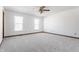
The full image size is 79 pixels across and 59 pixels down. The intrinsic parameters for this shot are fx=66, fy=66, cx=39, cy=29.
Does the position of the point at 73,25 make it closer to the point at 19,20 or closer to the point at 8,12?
the point at 19,20

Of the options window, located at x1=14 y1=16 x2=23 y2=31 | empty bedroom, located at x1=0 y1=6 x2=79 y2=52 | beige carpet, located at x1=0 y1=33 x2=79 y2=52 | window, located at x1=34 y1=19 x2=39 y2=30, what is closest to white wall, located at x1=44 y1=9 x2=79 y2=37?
empty bedroom, located at x1=0 y1=6 x2=79 y2=52

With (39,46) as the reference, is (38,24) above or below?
above

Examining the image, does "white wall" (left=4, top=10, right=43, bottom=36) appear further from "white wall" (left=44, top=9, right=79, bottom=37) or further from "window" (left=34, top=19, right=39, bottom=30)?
"white wall" (left=44, top=9, right=79, bottom=37)

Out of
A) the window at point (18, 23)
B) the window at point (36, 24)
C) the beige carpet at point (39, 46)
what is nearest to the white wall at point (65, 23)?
the window at point (36, 24)

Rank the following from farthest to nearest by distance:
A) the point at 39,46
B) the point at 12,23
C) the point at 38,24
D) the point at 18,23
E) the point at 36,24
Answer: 1. the point at 38,24
2. the point at 36,24
3. the point at 18,23
4. the point at 12,23
5. the point at 39,46

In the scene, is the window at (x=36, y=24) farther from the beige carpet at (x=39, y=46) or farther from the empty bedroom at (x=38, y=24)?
the beige carpet at (x=39, y=46)

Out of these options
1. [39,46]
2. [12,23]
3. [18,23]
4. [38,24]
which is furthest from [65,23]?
[12,23]

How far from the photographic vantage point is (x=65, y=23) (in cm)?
627

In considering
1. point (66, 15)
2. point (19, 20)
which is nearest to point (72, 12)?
point (66, 15)

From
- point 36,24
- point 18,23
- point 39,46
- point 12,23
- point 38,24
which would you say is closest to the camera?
point 39,46

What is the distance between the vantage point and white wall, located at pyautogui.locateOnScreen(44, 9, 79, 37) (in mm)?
5409

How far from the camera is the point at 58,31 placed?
714cm

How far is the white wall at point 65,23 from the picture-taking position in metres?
5.41

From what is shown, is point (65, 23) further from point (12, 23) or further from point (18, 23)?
point (12, 23)
